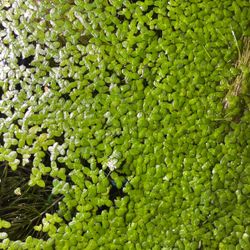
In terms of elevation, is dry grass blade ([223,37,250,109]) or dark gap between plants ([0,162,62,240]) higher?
dry grass blade ([223,37,250,109])

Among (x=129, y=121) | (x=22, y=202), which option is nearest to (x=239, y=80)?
(x=129, y=121)

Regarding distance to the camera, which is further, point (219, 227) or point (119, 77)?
point (119, 77)

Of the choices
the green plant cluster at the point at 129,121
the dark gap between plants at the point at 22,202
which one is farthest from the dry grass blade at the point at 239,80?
the dark gap between plants at the point at 22,202

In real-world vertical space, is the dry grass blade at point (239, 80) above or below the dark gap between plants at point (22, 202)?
above

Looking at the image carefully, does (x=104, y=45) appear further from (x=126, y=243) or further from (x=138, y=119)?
(x=126, y=243)

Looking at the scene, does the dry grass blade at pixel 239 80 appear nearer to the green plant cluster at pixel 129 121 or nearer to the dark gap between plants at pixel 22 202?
the green plant cluster at pixel 129 121

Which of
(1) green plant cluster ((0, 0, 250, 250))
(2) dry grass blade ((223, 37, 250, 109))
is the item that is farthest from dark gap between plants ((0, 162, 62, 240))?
(2) dry grass blade ((223, 37, 250, 109))

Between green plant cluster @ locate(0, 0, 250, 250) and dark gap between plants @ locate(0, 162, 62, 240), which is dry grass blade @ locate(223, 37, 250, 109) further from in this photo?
dark gap between plants @ locate(0, 162, 62, 240)

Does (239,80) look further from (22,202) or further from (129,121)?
(22,202)

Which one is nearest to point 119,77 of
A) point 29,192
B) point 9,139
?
point 9,139
